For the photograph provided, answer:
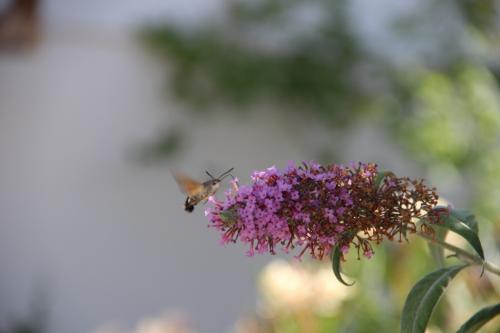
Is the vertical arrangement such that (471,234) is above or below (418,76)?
below

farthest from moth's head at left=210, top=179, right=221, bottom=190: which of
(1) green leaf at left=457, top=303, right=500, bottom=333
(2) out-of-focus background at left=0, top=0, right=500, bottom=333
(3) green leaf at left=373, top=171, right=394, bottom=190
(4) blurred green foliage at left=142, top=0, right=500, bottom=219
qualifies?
(4) blurred green foliage at left=142, top=0, right=500, bottom=219

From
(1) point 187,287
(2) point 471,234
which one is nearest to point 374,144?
(1) point 187,287

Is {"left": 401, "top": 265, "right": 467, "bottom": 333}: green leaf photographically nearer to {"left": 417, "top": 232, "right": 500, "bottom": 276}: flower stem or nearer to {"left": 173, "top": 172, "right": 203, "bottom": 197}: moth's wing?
{"left": 417, "top": 232, "right": 500, "bottom": 276}: flower stem

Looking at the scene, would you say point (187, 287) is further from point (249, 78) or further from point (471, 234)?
point (471, 234)

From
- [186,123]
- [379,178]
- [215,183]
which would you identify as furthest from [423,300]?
[186,123]

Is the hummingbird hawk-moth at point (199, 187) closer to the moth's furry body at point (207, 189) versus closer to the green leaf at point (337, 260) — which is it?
the moth's furry body at point (207, 189)

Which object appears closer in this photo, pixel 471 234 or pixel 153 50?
pixel 471 234

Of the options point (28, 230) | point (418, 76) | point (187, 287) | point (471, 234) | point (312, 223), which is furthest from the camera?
point (418, 76)
